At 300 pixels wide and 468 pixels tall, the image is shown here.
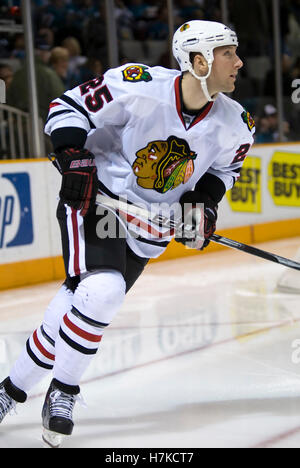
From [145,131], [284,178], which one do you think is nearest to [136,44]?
[284,178]

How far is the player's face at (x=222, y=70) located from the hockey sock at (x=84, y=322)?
1.96ft

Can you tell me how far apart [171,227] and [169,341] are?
3.21 ft

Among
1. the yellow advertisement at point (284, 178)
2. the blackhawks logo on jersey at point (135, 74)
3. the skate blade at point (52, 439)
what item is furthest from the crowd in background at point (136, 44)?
the skate blade at point (52, 439)

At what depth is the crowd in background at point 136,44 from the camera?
4.68m

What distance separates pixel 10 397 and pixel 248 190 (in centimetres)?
394

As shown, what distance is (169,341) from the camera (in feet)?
9.80

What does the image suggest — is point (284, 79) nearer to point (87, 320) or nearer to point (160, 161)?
point (160, 161)

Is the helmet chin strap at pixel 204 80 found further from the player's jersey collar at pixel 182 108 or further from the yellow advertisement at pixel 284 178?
the yellow advertisement at pixel 284 178

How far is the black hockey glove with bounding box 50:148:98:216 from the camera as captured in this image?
1.89 meters

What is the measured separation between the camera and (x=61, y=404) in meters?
1.88

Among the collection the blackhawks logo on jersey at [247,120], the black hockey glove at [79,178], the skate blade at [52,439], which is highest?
the blackhawks logo on jersey at [247,120]

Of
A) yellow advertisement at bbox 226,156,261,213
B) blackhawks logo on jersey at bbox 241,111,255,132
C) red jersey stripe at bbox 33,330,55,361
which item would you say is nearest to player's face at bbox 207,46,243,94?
blackhawks logo on jersey at bbox 241,111,255,132

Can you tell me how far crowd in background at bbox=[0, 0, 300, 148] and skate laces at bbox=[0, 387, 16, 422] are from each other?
2.84 metres
